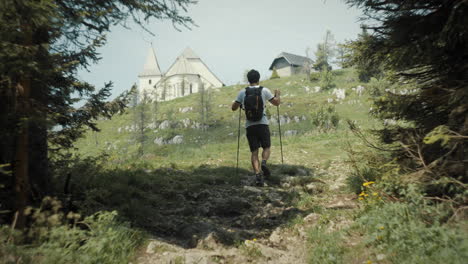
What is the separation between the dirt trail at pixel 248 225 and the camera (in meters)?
3.52

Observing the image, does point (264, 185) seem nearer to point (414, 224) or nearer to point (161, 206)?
point (161, 206)

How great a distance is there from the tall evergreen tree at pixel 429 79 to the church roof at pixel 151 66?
291 feet

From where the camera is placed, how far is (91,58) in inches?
209

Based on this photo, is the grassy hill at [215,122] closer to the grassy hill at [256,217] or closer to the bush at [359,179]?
the grassy hill at [256,217]

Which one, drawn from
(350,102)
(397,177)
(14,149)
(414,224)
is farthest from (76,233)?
(350,102)

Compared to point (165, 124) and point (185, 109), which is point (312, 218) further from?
point (185, 109)

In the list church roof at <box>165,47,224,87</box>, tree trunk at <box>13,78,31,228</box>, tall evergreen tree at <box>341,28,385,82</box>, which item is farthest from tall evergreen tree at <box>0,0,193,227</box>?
church roof at <box>165,47,224,87</box>

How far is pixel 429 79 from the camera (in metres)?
4.34

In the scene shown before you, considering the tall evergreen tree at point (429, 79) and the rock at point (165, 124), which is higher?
the rock at point (165, 124)

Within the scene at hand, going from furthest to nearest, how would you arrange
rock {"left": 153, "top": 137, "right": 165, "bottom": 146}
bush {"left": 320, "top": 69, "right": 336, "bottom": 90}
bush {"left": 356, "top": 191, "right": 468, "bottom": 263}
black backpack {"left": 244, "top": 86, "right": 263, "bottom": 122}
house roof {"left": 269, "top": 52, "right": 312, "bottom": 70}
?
house roof {"left": 269, "top": 52, "right": 312, "bottom": 70} → bush {"left": 320, "top": 69, "right": 336, "bottom": 90} → rock {"left": 153, "top": 137, "right": 165, "bottom": 146} → black backpack {"left": 244, "top": 86, "right": 263, "bottom": 122} → bush {"left": 356, "top": 191, "right": 468, "bottom": 263}

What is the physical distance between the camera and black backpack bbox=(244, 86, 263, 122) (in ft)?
22.4

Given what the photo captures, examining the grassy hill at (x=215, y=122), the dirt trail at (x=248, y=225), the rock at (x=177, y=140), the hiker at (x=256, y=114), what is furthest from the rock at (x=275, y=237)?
the rock at (x=177, y=140)

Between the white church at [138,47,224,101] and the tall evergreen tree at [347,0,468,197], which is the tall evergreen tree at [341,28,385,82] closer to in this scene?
the tall evergreen tree at [347,0,468,197]

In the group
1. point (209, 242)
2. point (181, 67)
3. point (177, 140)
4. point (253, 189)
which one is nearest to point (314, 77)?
point (181, 67)
